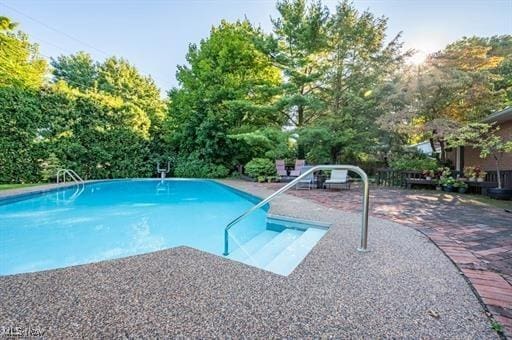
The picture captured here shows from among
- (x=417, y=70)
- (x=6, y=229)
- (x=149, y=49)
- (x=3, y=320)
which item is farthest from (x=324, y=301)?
(x=149, y=49)

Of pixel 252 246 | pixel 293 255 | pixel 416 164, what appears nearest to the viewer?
pixel 293 255

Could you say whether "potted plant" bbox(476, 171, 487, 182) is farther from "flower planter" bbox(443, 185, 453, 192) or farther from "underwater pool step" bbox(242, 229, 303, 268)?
"underwater pool step" bbox(242, 229, 303, 268)

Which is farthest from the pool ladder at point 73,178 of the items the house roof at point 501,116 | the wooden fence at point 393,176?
the house roof at point 501,116

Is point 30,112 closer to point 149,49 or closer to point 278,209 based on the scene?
point 149,49

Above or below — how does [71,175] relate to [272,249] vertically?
above

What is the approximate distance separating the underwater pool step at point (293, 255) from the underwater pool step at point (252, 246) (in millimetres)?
626

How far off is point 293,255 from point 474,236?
2.53 m

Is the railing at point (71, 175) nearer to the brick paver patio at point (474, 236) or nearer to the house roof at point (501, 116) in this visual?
the brick paver patio at point (474, 236)

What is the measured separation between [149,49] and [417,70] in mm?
15417

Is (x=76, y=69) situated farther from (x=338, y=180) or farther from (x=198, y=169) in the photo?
(x=338, y=180)

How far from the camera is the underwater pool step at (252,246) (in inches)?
141

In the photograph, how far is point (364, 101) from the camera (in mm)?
11391

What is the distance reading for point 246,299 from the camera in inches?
72.5

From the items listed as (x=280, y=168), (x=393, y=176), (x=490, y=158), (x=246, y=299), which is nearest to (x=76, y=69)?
(x=280, y=168)
